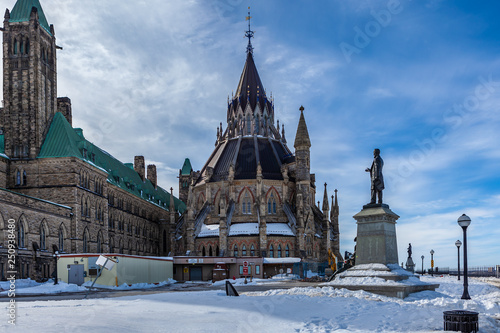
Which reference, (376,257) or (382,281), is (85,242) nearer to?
(376,257)

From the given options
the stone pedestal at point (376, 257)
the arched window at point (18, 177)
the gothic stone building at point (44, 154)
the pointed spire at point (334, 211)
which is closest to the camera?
the stone pedestal at point (376, 257)

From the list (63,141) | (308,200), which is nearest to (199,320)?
(63,141)

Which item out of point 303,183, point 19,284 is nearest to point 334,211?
point 303,183

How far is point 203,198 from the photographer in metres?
84.7

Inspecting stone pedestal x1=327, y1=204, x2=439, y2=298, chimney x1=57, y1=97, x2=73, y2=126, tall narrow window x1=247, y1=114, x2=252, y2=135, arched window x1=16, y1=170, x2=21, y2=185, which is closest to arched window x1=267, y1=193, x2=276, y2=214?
tall narrow window x1=247, y1=114, x2=252, y2=135

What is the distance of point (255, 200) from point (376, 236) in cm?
5668

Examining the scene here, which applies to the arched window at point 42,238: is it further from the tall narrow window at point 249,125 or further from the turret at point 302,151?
the tall narrow window at point 249,125

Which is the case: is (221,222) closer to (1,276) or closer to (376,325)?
(1,276)

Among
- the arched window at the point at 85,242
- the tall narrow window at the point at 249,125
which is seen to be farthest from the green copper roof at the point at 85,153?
the tall narrow window at the point at 249,125

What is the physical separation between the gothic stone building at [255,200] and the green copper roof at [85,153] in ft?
30.0

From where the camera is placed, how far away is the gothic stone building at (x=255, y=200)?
244 ft

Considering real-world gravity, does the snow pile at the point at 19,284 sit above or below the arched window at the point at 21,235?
below

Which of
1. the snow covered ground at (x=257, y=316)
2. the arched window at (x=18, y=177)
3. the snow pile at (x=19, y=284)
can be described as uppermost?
the arched window at (x=18, y=177)

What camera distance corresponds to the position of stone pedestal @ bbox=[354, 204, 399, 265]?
23375 millimetres
